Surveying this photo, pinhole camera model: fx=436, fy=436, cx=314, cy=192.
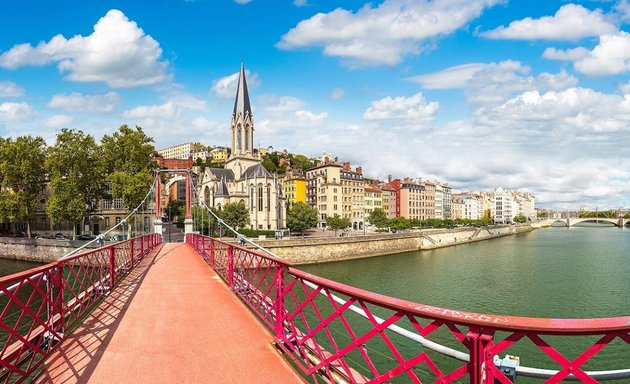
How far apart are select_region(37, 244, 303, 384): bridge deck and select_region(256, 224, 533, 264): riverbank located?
28987mm

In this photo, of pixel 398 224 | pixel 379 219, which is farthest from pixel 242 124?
pixel 398 224

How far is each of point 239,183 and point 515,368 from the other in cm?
6733

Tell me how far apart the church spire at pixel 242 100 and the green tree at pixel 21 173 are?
117ft

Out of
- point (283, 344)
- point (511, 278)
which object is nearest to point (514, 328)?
point (283, 344)

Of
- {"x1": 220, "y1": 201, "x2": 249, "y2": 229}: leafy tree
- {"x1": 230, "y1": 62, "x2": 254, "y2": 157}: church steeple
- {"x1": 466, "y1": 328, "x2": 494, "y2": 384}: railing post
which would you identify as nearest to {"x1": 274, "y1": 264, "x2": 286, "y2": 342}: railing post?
{"x1": 466, "y1": 328, "x2": 494, "y2": 384}: railing post

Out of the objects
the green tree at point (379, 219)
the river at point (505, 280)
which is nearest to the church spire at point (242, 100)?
the green tree at point (379, 219)

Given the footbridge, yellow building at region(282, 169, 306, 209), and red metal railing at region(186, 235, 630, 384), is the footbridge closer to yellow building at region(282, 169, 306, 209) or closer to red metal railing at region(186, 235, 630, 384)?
red metal railing at region(186, 235, 630, 384)

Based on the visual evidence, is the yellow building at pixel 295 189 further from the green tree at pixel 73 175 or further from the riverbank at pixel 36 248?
the riverbank at pixel 36 248

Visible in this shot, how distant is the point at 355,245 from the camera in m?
45.0

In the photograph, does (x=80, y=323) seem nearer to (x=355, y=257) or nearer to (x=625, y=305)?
(x=625, y=305)

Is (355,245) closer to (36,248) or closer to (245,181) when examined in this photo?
(245,181)

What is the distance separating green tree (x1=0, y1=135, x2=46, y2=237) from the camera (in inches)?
1479

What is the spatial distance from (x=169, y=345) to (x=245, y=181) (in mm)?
61500

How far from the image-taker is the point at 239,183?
69.0 metres
